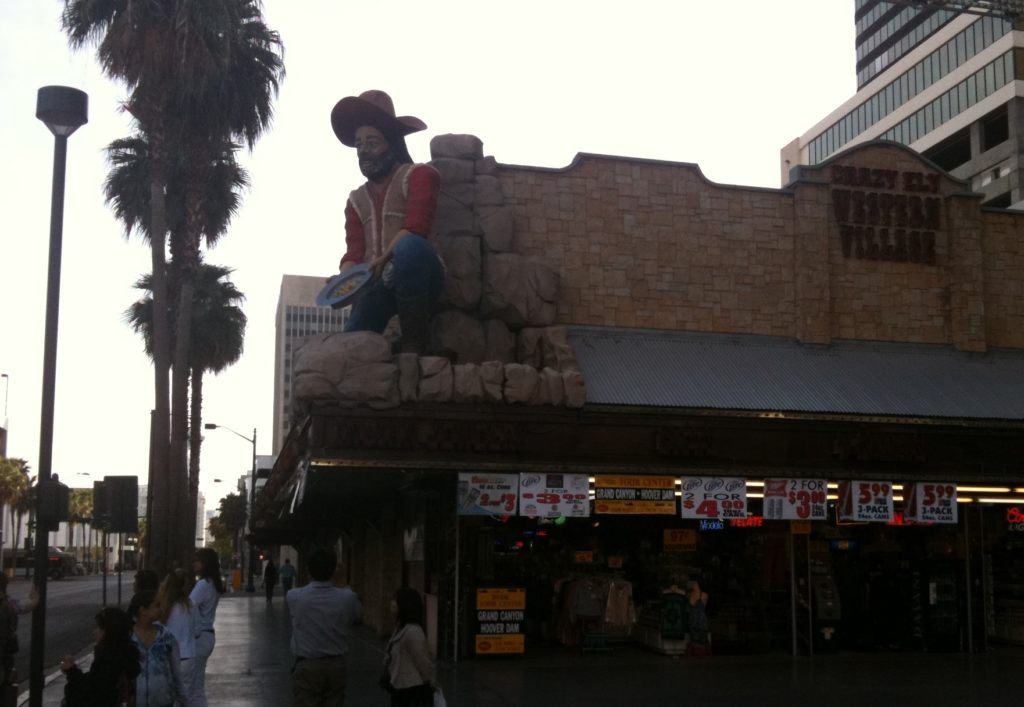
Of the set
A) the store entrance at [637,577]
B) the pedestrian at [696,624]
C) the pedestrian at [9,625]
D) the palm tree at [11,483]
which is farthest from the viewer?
the palm tree at [11,483]

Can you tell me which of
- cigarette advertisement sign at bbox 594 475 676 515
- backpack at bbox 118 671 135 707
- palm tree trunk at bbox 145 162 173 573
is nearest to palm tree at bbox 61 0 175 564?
palm tree trunk at bbox 145 162 173 573

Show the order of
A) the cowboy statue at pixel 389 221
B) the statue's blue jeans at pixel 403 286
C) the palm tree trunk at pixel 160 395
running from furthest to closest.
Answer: the palm tree trunk at pixel 160 395
the cowboy statue at pixel 389 221
the statue's blue jeans at pixel 403 286

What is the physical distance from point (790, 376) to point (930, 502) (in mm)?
3095

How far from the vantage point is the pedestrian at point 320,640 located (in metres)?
8.83

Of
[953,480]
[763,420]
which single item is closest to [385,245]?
[763,420]

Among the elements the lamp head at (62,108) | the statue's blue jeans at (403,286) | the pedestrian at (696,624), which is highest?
the lamp head at (62,108)

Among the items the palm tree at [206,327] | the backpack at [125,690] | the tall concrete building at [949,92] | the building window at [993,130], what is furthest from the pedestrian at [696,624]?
the building window at [993,130]

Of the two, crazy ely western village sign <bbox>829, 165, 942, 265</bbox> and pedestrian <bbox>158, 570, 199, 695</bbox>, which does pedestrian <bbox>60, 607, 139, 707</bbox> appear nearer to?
pedestrian <bbox>158, 570, 199, 695</bbox>

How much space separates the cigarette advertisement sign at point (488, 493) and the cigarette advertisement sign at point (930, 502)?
264 inches

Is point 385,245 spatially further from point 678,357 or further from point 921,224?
point 921,224

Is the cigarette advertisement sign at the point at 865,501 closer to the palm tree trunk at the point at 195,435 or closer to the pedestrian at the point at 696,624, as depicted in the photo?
the pedestrian at the point at 696,624

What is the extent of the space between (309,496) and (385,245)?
6.21 meters

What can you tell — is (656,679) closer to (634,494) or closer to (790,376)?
(634,494)

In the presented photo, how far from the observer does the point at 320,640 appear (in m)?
8.83
